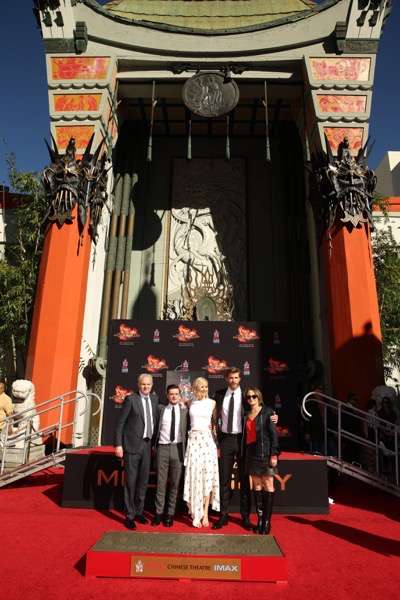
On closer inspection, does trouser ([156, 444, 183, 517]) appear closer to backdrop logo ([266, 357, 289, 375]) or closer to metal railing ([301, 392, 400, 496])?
metal railing ([301, 392, 400, 496])

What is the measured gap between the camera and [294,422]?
1083 cm

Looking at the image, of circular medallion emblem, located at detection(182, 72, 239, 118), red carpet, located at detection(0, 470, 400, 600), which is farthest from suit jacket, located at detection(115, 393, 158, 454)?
circular medallion emblem, located at detection(182, 72, 239, 118)

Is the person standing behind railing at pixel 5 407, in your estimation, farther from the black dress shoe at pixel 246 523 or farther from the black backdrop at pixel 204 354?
the black dress shoe at pixel 246 523

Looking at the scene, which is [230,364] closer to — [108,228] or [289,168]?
[108,228]

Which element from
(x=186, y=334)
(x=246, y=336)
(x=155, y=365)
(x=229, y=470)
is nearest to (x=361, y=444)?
(x=246, y=336)

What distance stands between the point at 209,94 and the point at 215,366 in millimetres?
9076

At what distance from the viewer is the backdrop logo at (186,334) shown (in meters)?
11.7

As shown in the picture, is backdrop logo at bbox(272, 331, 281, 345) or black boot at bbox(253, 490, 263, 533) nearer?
black boot at bbox(253, 490, 263, 533)

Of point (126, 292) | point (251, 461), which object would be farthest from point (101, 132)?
point (251, 461)

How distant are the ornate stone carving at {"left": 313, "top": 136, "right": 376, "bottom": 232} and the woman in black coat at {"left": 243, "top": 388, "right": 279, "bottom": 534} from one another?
8.93 meters

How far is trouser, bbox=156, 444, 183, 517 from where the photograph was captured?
5.68 m

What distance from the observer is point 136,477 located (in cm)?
571

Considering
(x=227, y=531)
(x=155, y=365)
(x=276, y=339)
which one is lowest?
(x=227, y=531)

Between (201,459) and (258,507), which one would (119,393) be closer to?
(201,459)
